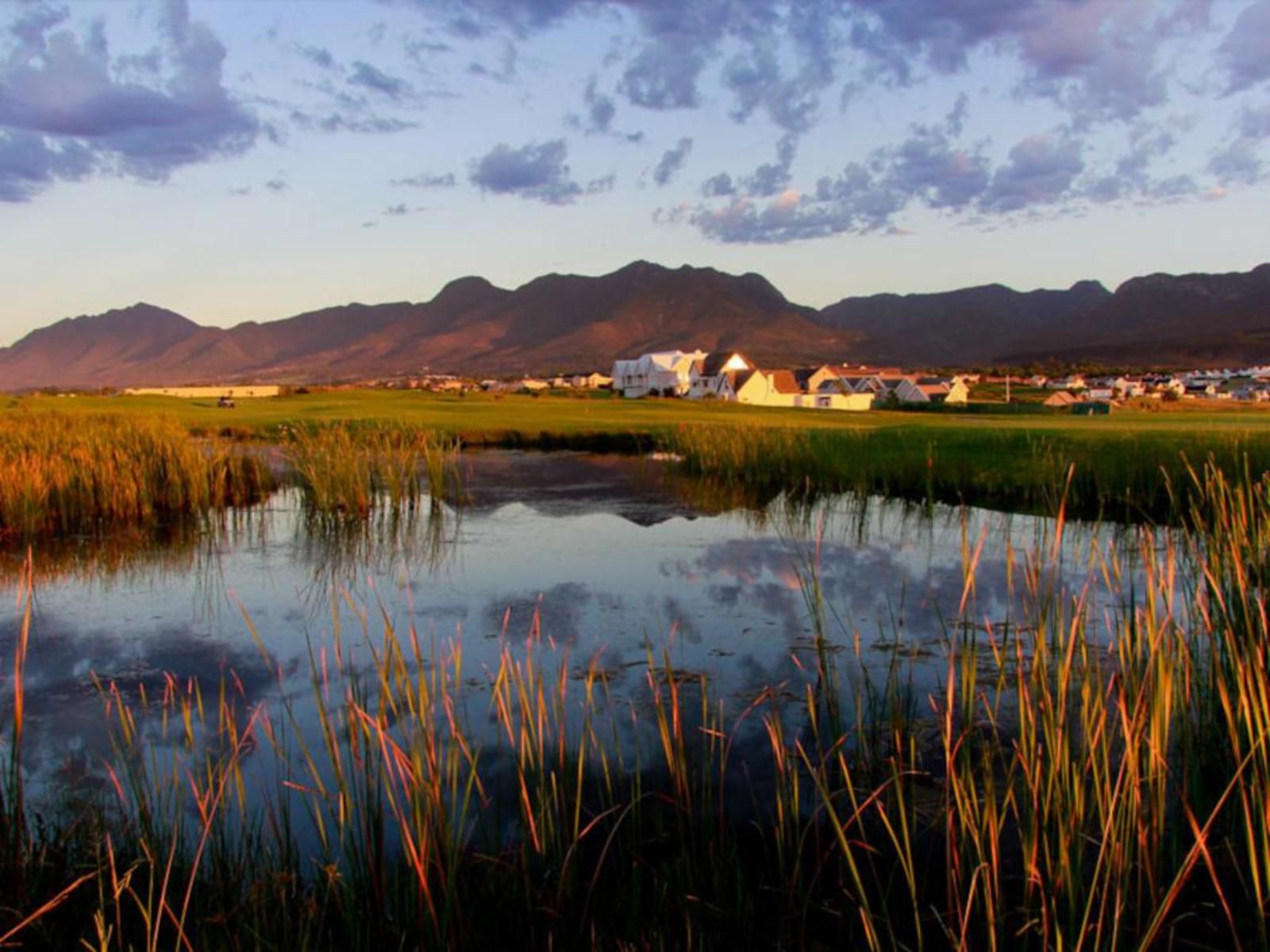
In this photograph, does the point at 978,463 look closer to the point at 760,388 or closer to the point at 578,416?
the point at 578,416

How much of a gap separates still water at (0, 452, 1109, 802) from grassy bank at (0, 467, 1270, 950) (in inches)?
25.3

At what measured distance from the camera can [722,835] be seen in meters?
4.36

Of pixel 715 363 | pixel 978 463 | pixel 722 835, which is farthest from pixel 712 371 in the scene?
pixel 722 835

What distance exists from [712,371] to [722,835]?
8945 centimetres

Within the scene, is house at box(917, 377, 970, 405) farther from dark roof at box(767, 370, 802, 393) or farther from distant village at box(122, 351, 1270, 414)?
dark roof at box(767, 370, 802, 393)

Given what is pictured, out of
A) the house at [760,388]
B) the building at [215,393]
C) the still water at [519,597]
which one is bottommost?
the still water at [519,597]

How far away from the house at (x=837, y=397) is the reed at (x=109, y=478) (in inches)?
2443

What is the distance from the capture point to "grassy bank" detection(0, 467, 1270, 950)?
3.69 meters

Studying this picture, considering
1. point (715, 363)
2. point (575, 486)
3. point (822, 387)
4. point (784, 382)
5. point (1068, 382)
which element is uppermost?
point (715, 363)

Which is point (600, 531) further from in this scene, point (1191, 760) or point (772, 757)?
point (1191, 760)

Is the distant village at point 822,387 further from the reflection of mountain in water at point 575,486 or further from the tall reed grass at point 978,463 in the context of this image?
the tall reed grass at point 978,463

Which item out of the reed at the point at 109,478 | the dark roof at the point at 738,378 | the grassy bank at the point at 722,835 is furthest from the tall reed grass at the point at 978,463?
the dark roof at the point at 738,378

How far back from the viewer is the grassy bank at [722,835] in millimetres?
3691

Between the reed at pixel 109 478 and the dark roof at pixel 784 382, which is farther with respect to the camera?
the dark roof at pixel 784 382
